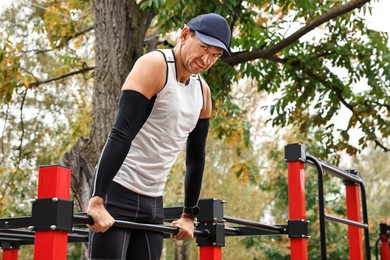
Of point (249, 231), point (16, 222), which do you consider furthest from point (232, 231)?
point (16, 222)

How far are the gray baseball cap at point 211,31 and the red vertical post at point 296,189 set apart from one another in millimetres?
1376

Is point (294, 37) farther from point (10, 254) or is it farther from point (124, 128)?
point (124, 128)

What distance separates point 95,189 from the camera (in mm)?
2406

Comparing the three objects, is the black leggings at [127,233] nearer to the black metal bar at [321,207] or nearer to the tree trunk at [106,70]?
the black metal bar at [321,207]

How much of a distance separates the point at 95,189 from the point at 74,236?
1.76 metres

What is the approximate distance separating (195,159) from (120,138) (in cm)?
58

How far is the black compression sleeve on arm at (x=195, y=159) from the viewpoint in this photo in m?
2.89

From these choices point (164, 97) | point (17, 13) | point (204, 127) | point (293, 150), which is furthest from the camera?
point (17, 13)

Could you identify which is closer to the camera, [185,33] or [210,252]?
[185,33]

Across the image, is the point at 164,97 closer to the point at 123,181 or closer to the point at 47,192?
the point at 123,181

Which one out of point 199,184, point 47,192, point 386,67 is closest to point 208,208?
point 199,184

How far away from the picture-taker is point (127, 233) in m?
2.56

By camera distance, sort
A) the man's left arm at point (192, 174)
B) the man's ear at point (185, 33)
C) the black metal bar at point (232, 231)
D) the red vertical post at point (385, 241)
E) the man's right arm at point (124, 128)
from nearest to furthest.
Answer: the man's right arm at point (124, 128) → the man's ear at point (185, 33) → the man's left arm at point (192, 174) → the black metal bar at point (232, 231) → the red vertical post at point (385, 241)

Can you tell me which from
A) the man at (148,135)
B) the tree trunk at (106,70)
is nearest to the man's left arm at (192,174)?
the man at (148,135)
